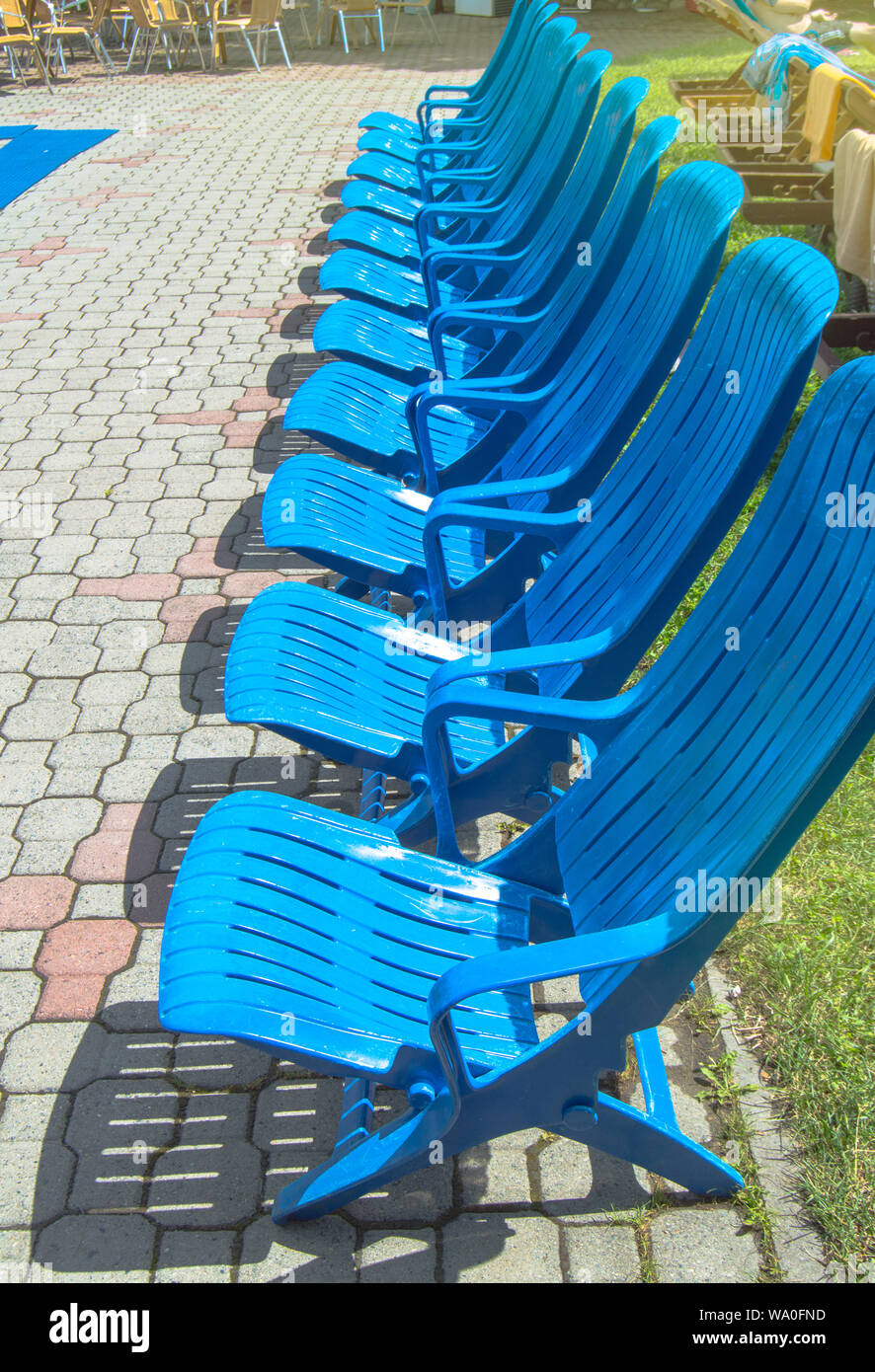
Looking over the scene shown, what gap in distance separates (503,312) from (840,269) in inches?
114

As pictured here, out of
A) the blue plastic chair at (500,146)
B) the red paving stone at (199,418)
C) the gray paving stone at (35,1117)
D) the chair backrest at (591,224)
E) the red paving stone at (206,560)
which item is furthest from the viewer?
the red paving stone at (199,418)

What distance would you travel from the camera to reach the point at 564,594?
9.34 feet

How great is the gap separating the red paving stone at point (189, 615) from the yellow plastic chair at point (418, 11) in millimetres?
15186

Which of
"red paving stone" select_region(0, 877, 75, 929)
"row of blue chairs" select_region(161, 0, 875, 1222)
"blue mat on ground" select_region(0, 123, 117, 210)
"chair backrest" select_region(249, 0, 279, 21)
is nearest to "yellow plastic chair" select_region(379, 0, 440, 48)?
"chair backrest" select_region(249, 0, 279, 21)

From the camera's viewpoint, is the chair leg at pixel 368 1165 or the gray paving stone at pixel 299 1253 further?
the gray paving stone at pixel 299 1253

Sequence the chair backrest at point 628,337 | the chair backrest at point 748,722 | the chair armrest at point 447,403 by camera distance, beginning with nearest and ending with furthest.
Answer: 1. the chair backrest at point 748,722
2. the chair backrest at point 628,337
3. the chair armrest at point 447,403

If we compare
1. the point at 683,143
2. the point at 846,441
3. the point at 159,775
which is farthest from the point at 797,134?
the point at 846,441

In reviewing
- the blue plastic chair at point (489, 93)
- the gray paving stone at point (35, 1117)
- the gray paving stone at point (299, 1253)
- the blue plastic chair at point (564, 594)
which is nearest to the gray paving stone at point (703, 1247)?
the gray paving stone at point (299, 1253)

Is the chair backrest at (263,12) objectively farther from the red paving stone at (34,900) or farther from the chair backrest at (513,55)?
the red paving stone at (34,900)

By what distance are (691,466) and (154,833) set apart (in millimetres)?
1700

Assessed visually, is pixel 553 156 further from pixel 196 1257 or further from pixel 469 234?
pixel 196 1257

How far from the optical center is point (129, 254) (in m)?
8.22

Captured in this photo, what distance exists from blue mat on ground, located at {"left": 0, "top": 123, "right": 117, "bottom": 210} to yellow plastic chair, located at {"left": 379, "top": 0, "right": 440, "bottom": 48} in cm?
647

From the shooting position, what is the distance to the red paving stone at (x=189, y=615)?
4090 millimetres
